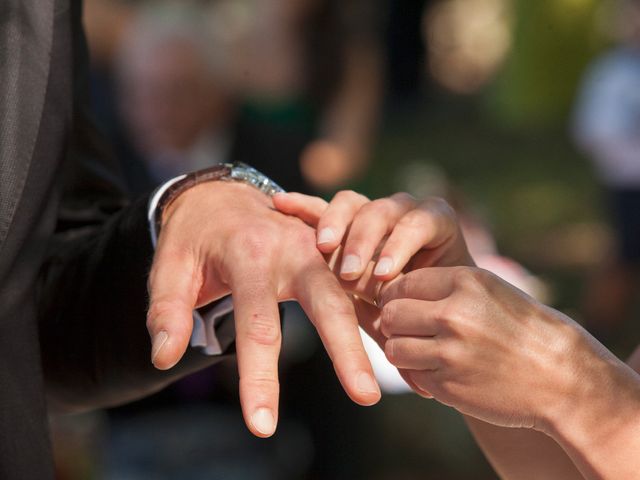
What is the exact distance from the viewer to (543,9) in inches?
231

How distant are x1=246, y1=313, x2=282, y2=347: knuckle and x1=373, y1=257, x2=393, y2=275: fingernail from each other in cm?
A: 17

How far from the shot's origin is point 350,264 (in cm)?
111

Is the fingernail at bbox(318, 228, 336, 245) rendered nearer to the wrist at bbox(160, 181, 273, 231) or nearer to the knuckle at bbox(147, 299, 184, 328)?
the wrist at bbox(160, 181, 273, 231)

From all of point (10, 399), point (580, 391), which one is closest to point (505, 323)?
point (580, 391)

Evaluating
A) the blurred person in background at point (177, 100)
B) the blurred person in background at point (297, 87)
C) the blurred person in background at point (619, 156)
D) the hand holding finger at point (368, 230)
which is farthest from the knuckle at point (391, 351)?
the blurred person in background at point (619, 156)

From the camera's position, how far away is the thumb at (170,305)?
96cm

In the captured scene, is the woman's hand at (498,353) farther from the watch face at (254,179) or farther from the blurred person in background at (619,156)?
the blurred person in background at (619,156)

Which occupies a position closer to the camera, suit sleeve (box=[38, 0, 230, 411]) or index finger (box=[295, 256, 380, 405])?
index finger (box=[295, 256, 380, 405])

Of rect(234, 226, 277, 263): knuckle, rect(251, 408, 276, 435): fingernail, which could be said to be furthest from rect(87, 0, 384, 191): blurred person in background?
rect(251, 408, 276, 435): fingernail

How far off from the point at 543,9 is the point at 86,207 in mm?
5003

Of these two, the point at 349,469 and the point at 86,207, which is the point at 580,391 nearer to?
the point at 86,207

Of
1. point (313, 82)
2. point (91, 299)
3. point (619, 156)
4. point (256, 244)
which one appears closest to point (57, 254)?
point (91, 299)

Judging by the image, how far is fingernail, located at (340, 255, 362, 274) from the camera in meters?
1.11

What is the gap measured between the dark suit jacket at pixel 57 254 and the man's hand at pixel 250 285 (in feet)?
0.37
